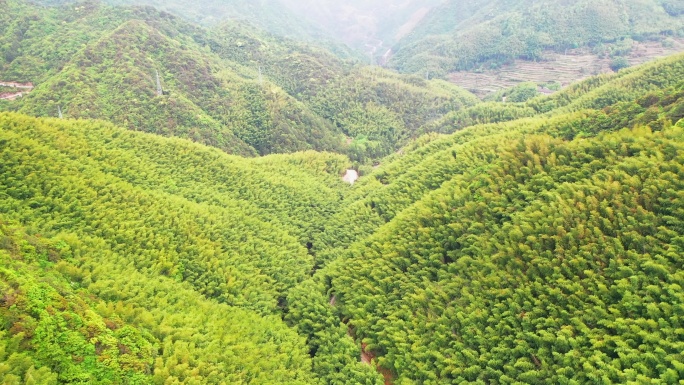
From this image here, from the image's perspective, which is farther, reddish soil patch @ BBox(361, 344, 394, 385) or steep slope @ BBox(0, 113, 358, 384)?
reddish soil patch @ BBox(361, 344, 394, 385)

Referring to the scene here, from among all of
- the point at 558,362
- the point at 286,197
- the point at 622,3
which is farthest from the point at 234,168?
the point at 622,3

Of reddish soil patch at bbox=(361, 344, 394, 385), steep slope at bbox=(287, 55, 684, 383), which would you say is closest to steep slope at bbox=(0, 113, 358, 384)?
reddish soil patch at bbox=(361, 344, 394, 385)

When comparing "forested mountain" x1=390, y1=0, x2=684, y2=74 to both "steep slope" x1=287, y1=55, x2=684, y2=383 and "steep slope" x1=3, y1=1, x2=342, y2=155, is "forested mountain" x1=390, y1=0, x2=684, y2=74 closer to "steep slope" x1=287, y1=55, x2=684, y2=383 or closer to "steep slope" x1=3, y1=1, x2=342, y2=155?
"steep slope" x1=3, y1=1, x2=342, y2=155

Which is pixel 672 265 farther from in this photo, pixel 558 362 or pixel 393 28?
pixel 393 28

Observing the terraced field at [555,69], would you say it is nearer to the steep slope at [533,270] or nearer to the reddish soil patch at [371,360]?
the steep slope at [533,270]

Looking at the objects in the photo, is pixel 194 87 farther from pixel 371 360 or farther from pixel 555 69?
pixel 555 69

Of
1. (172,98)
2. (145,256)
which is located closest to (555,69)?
(172,98)
